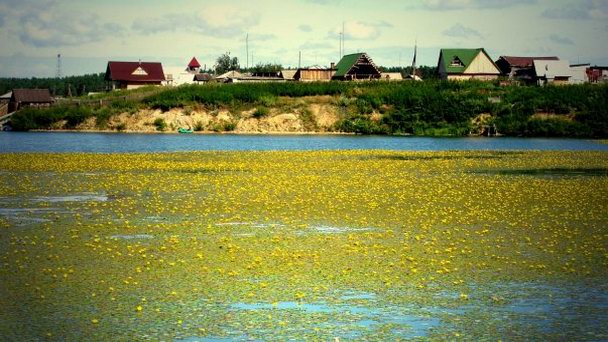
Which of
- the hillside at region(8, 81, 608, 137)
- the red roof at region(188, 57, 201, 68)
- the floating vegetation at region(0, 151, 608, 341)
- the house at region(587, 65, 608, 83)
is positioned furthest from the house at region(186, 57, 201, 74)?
the floating vegetation at region(0, 151, 608, 341)

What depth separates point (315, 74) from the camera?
5797 inches

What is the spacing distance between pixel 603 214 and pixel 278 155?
34.3m

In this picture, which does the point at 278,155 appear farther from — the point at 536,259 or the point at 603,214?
the point at 536,259

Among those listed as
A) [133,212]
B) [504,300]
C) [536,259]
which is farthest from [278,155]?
[504,300]

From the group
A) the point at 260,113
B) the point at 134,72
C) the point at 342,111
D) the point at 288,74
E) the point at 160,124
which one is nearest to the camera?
the point at 160,124

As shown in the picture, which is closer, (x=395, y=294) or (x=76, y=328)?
(x=76, y=328)

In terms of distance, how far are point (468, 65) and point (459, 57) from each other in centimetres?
261

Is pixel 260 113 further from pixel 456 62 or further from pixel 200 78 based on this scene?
pixel 200 78

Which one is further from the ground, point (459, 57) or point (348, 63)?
point (459, 57)

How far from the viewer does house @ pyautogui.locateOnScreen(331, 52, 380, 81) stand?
138 meters

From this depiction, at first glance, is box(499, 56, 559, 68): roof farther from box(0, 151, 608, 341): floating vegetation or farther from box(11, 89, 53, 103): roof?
box(0, 151, 608, 341): floating vegetation

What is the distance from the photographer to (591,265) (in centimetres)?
2100

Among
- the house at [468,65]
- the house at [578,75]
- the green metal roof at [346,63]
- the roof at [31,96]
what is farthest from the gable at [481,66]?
the roof at [31,96]

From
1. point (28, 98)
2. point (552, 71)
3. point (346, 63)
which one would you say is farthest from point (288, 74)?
point (552, 71)
